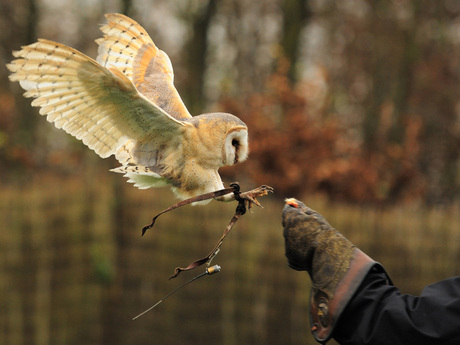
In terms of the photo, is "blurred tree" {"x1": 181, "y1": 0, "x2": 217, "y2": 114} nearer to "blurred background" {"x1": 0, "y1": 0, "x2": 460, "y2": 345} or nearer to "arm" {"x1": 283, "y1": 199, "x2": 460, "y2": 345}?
"blurred background" {"x1": 0, "y1": 0, "x2": 460, "y2": 345}

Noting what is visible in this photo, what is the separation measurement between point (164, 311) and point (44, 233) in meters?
1.57

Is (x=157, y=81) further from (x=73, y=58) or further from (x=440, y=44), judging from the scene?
(x=440, y=44)

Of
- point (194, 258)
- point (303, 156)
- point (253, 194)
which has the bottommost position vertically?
point (194, 258)

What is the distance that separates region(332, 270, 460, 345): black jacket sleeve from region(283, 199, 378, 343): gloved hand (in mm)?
37

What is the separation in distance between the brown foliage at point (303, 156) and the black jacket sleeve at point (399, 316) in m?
4.29

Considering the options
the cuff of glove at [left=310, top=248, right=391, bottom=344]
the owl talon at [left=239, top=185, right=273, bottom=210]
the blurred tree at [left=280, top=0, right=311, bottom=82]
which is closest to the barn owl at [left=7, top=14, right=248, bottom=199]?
the owl talon at [left=239, top=185, right=273, bottom=210]

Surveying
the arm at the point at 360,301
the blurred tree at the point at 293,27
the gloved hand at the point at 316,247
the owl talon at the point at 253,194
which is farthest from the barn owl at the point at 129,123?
the blurred tree at the point at 293,27

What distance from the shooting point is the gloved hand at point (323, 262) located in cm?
159

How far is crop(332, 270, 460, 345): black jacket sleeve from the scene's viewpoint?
1430 millimetres

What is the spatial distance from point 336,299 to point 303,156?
4.66 meters

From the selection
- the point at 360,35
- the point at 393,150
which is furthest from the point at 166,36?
the point at 393,150

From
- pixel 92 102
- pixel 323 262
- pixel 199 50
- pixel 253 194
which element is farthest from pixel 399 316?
pixel 199 50

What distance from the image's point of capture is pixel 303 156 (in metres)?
6.16

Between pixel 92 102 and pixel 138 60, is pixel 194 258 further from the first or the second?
pixel 92 102
